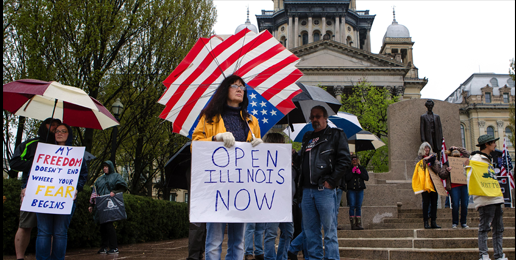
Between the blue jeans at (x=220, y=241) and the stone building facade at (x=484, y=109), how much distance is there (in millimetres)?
80844

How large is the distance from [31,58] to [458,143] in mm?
12393

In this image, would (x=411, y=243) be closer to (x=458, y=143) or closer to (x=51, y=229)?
(x=51, y=229)

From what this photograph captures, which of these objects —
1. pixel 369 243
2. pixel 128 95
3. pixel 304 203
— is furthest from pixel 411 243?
pixel 128 95

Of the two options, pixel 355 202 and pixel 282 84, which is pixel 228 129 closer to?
pixel 282 84

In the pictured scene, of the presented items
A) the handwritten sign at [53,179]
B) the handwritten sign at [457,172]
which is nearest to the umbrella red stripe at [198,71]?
the handwritten sign at [53,179]

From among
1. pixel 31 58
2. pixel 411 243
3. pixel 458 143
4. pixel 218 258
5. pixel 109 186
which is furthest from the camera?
pixel 458 143

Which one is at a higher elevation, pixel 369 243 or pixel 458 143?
pixel 458 143

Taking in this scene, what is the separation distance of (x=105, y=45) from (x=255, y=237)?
860cm

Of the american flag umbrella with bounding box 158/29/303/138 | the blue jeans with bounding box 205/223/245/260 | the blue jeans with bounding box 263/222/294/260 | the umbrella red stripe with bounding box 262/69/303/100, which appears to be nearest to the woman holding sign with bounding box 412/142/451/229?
the blue jeans with bounding box 263/222/294/260

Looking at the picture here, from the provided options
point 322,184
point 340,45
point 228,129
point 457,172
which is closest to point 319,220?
point 322,184

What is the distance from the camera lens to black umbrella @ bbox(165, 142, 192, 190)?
5.54m

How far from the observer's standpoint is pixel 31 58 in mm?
11883

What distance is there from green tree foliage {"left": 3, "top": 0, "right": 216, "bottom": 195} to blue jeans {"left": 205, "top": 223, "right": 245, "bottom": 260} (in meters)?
9.59

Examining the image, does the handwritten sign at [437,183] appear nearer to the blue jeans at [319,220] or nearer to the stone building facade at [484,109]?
the blue jeans at [319,220]
